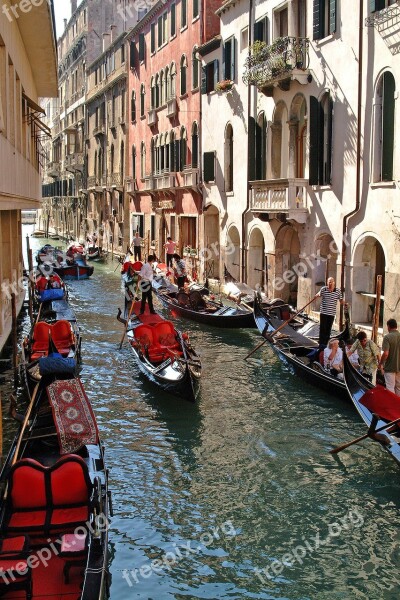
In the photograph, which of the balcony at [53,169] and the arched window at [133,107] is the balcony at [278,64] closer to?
the arched window at [133,107]

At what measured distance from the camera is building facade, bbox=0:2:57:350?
9.67m

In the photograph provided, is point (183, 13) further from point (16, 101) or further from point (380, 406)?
point (380, 406)

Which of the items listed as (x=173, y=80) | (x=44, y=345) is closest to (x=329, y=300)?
(x=44, y=345)

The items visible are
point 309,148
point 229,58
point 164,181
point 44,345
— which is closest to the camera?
point 44,345

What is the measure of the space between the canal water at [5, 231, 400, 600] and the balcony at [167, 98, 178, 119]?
1363 cm

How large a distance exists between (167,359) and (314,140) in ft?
17.1

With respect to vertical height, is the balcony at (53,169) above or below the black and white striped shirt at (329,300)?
above

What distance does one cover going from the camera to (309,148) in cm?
1312

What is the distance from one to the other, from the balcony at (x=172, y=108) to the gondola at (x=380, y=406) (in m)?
16.1

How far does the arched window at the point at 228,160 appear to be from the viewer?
60.1 feet

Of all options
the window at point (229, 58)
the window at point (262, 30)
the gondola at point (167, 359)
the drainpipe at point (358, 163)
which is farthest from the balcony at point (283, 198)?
the gondola at point (167, 359)

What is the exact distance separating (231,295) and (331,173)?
368cm

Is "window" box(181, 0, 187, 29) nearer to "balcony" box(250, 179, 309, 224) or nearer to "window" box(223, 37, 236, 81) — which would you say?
"window" box(223, 37, 236, 81)

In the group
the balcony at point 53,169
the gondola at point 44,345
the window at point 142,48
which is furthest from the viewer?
the balcony at point 53,169
